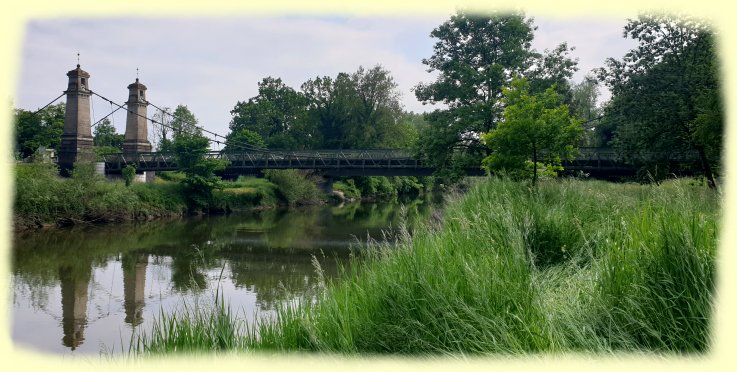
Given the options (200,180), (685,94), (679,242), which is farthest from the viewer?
(200,180)

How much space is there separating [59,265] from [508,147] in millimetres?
13188

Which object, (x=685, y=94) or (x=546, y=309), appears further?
(x=685, y=94)

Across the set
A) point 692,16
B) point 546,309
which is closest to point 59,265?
point 546,309

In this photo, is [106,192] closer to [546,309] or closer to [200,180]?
[200,180]

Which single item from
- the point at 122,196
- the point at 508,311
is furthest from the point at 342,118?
the point at 508,311

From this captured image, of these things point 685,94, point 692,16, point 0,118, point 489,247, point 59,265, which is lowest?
point 59,265

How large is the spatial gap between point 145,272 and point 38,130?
1619 inches

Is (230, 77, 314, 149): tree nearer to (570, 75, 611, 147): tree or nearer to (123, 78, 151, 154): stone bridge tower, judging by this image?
(123, 78, 151, 154): stone bridge tower

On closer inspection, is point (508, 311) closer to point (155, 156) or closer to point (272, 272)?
point (272, 272)

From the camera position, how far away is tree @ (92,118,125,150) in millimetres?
57250

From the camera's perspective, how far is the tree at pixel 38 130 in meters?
46.0

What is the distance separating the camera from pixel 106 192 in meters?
25.7

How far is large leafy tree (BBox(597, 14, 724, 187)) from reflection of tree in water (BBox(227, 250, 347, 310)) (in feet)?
38.1

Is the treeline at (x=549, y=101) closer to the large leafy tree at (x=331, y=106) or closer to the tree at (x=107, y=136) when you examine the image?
the large leafy tree at (x=331, y=106)
